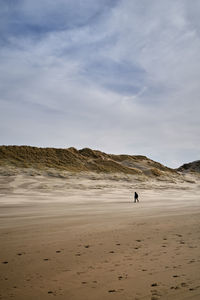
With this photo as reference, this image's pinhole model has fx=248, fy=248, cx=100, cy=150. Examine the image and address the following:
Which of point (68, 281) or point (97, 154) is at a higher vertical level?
point (97, 154)

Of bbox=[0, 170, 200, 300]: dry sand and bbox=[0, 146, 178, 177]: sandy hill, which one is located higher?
bbox=[0, 146, 178, 177]: sandy hill

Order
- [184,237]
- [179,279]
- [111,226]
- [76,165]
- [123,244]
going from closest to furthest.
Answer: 1. [179,279]
2. [123,244]
3. [184,237]
4. [111,226]
5. [76,165]

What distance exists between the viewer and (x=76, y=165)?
5231 centimetres

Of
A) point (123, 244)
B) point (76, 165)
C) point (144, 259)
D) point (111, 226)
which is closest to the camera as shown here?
point (144, 259)

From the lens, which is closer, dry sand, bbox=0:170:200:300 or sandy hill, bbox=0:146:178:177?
dry sand, bbox=0:170:200:300

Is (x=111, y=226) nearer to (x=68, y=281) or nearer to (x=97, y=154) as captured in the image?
(x=68, y=281)

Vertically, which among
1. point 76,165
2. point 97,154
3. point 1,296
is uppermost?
point 97,154

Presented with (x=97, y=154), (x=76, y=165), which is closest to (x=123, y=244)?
(x=76, y=165)

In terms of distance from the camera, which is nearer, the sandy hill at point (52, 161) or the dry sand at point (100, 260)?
the dry sand at point (100, 260)

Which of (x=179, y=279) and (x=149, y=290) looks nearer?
(x=149, y=290)

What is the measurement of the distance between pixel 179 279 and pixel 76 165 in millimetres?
48286

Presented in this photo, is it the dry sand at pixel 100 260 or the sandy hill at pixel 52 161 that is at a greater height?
the sandy hill at pixel 52 161

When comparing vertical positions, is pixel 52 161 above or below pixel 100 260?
above

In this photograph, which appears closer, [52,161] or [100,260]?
[100,260]
